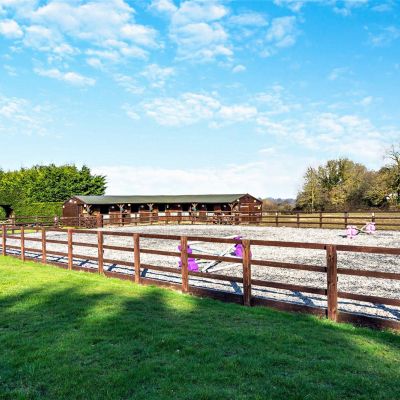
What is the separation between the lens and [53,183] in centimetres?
5559

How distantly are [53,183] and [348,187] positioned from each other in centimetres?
4301

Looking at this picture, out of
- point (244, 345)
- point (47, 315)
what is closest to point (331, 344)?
point (244, 345)

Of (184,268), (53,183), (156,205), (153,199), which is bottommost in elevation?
(184,268)

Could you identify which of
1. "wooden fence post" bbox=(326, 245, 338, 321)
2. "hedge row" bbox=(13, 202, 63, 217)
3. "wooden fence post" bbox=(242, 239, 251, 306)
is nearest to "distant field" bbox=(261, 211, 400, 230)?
"wooden fence post" bbox=(242, 239, 251, 306)

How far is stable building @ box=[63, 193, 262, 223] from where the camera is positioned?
42312mm

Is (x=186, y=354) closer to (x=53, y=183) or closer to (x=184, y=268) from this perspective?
(x=184, y=268)

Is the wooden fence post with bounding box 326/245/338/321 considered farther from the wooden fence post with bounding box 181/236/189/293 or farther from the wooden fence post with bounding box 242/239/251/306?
the wooden fence post with bounding box 181/236/189/293

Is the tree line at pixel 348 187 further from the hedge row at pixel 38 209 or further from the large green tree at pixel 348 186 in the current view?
the hedge row at pixel 38 209

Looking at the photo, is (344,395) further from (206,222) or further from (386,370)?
(206,222)

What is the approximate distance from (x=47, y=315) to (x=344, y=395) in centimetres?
450

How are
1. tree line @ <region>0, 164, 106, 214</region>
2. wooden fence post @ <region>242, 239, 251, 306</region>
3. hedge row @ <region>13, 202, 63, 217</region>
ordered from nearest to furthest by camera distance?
wooden fence post @ <region>242, 239, 251, 306</region> < hedge row @ <region>13, 202, 63, 217</region> < tree line @ <region>0, 164, 106, 214</region>

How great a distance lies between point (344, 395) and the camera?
327 centimetres

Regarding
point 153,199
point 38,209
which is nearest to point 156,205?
point 153,199

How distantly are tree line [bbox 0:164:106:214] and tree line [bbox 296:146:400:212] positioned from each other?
32.9m
